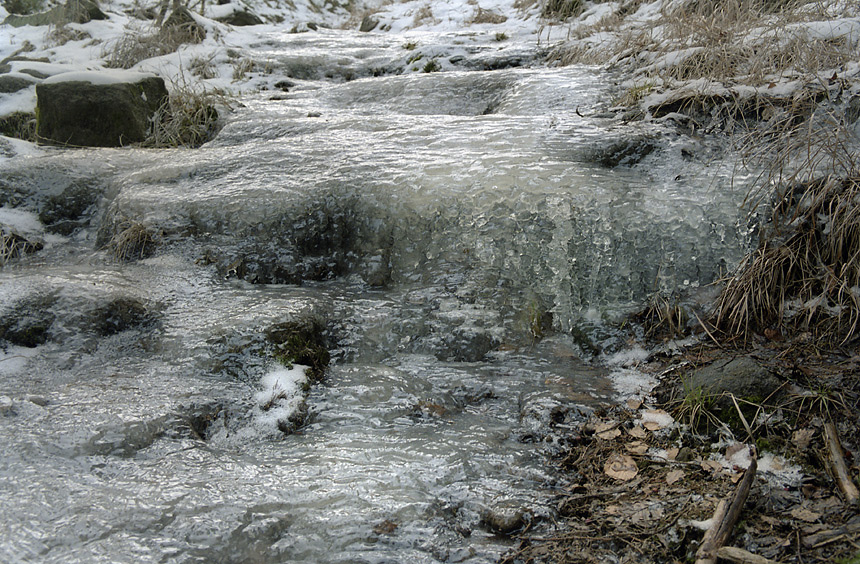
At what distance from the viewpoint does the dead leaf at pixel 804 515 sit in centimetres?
171

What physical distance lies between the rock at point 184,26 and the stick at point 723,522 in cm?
865

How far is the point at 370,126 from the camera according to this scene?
17.1 feet

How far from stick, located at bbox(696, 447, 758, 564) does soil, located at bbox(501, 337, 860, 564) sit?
3 centimetres

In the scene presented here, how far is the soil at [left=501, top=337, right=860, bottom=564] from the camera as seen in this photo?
171cm

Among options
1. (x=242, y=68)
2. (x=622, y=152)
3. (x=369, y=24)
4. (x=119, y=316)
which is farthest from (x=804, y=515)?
(x=369, y=24)

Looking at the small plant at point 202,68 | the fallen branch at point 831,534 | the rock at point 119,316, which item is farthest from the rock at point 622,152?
the small plant at point 202,68

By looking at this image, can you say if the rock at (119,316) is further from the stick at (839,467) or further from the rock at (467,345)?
the stick at (839,467)

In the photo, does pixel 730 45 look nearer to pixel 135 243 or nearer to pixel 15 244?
pixel 135 243

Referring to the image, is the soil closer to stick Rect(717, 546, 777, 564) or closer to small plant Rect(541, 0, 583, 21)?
stick Rect(717, 546, 777, 564)

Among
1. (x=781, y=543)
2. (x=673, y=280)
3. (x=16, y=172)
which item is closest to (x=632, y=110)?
(x=673, y=280)

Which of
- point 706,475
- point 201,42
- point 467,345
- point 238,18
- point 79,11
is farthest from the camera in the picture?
point 238,18

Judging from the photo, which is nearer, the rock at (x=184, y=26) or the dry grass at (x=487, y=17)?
the rock at (x=184, y=26)

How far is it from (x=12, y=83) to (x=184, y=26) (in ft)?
8.62

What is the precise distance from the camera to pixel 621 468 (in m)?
2.23
